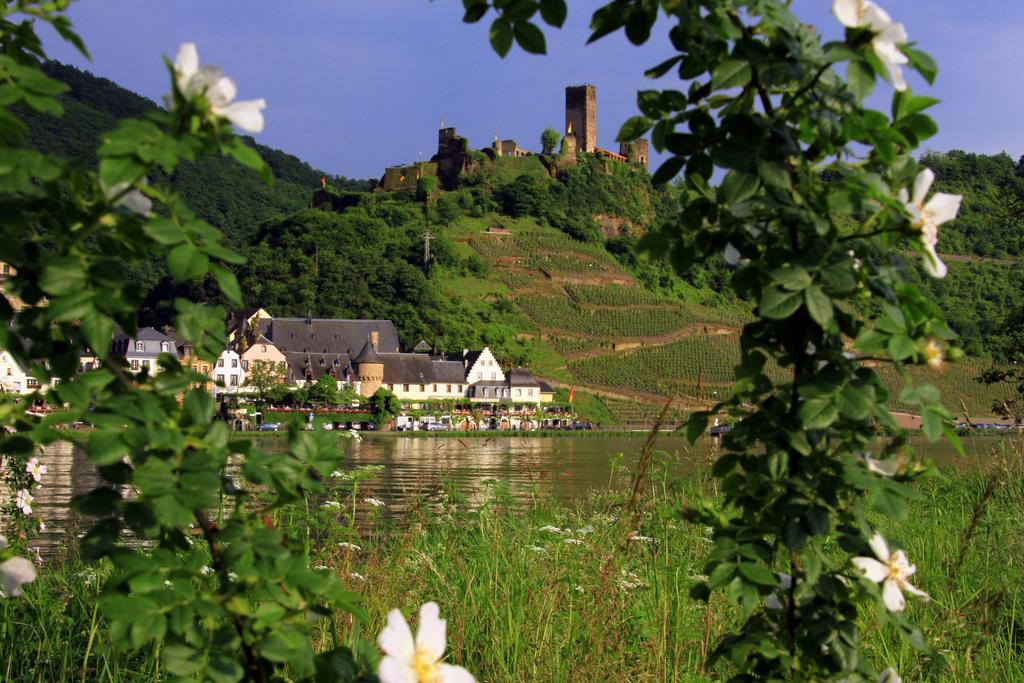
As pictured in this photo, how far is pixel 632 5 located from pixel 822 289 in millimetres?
511

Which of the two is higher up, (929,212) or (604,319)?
(604,319)

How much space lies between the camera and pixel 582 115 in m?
136

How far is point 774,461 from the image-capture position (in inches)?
59.1

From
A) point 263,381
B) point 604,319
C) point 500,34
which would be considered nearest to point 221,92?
point 500,34

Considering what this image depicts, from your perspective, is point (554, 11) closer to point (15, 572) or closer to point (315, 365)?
→ point (15, 572)

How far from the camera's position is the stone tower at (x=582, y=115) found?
440 feet

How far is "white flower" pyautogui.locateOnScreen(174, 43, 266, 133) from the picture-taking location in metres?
1.20

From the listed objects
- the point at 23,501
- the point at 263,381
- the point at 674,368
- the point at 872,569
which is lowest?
the point at 23,501

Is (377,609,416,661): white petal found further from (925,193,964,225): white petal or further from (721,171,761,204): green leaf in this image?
(925,193,964,225): white petal

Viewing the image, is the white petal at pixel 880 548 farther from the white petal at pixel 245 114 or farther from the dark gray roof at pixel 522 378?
the dark gray roof at pixel 522 378

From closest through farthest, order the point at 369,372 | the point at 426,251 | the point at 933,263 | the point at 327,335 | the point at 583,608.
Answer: the point at 933,263
the point at 583,608
the point at 369,372
the point at 327,335
the point at 426,251

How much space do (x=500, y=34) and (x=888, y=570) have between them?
99 cm

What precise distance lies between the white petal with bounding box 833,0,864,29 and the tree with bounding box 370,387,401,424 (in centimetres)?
6855

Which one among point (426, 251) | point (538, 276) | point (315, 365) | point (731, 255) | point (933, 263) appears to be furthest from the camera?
point (538, 276)
